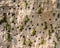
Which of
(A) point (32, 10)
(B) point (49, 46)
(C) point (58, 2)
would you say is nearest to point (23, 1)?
(A) point (32, 10)

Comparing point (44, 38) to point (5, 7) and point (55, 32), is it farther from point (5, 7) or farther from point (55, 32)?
point (5, 7)

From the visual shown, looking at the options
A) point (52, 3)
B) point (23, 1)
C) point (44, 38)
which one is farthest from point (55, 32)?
point (23, 1)

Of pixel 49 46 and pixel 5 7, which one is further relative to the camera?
pixel 5 7

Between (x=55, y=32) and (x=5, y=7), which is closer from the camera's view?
(x=55, y=32)

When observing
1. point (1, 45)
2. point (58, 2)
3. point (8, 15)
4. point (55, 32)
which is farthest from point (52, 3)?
point (1, 45)

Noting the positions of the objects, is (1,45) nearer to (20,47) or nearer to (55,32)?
(20,47)

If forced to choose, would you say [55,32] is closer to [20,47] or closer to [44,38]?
[44,38]

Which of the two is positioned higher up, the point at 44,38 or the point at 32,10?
the point at 32,10

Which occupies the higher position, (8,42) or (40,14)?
(40,14)
